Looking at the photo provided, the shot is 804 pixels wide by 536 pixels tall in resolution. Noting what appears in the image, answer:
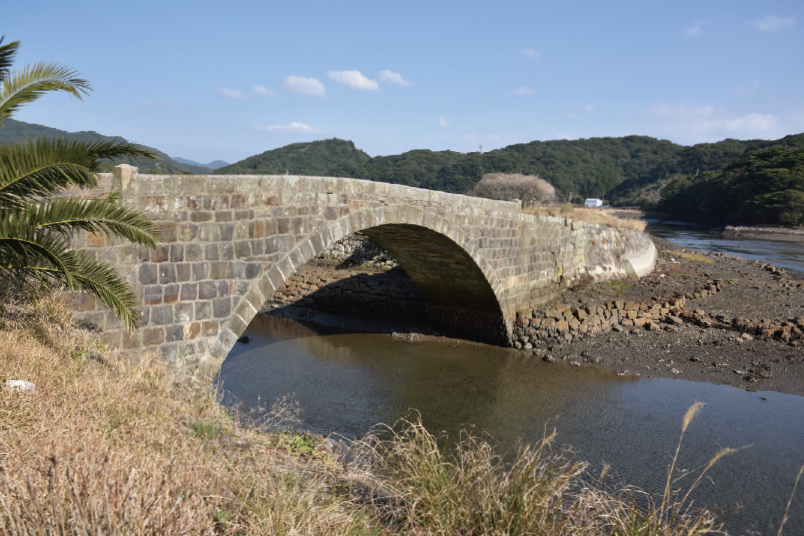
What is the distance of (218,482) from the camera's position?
3367 millimetres

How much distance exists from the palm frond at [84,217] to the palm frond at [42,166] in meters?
0.15

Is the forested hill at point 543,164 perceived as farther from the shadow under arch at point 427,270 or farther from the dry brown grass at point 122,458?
the dry brown grass at point 122,458

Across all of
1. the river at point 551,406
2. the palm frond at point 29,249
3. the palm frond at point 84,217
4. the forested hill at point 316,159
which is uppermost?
the forested hill at point 316,159

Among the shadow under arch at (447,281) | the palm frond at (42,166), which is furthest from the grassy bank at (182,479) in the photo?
the shadow under arch at (447,281)

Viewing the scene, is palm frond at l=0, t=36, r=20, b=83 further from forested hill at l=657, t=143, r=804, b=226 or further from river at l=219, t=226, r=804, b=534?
forested hill at l=657, t=143, r=804, b=226

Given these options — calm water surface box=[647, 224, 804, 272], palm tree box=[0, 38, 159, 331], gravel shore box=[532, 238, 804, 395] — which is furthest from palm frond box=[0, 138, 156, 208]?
calm water surface box=[647, 224, 804, 272]

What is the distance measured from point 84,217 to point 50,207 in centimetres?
30

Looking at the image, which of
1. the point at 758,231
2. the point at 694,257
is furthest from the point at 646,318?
the point at 758,231

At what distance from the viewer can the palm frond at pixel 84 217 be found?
4.42m

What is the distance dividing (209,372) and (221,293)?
3.33 ft

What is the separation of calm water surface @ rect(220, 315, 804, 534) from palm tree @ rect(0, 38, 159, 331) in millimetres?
2179

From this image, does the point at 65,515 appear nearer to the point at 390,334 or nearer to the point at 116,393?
the point at 116,393

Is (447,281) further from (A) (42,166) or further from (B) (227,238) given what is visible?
(A) (42,166)

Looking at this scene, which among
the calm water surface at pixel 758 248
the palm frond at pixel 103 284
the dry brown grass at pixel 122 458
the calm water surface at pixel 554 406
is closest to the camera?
the dry brown grass at pixel 122 458
